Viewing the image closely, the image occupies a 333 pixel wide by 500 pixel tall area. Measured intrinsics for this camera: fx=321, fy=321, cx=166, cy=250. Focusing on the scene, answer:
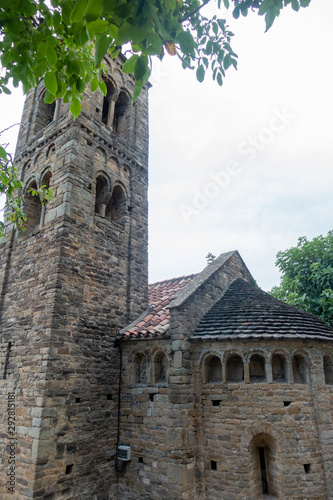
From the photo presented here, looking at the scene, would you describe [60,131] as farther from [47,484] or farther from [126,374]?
[47,484]

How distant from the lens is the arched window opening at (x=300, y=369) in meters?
7.75

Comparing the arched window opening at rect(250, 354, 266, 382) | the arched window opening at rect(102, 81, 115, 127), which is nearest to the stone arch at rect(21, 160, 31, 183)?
the arched window opening at rect(102, 81, 115, 127)

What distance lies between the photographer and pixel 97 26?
220 centimetres

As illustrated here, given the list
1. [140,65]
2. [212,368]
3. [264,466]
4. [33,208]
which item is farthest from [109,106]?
[264,466]

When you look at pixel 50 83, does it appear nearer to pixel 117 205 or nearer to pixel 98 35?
pixel 98 35

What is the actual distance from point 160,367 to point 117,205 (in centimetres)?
Answer: 568

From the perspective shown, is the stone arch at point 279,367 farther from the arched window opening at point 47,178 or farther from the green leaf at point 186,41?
the arched window opening at point 47,178

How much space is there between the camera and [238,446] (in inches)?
284

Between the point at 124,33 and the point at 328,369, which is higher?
the point at 124,33

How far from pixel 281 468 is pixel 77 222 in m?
7.76

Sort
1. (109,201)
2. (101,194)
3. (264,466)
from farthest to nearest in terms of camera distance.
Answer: (109,201) < (101,194) < (264,466)

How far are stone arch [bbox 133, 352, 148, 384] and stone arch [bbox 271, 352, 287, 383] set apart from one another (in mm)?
3292

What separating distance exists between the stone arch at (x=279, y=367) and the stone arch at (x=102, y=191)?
667 cm

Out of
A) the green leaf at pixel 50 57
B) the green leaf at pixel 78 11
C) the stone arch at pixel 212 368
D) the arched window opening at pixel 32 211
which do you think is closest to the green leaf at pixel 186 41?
the green leaf at pixel 78 11
